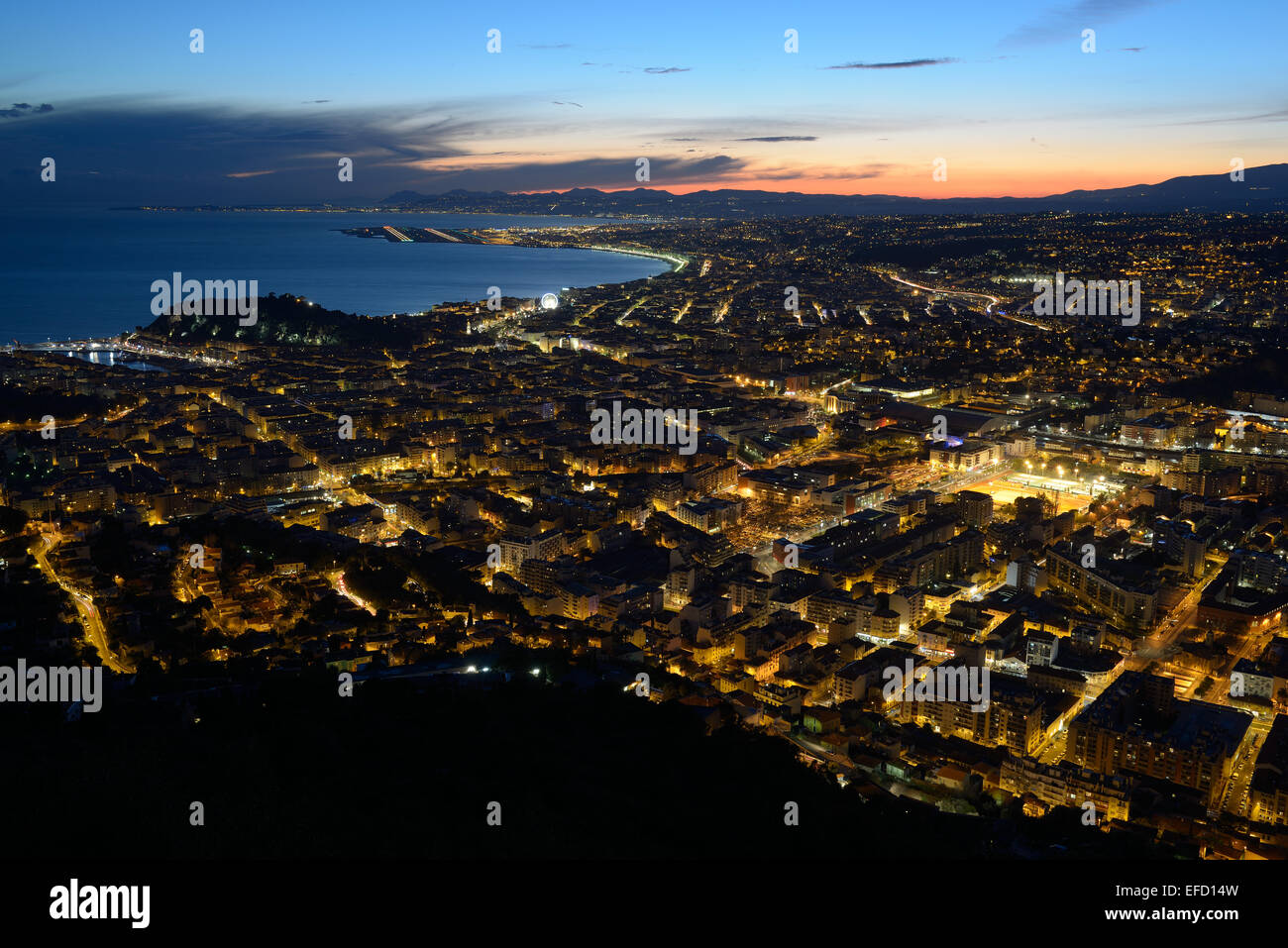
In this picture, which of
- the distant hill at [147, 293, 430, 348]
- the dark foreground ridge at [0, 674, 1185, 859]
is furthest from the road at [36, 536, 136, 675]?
the distant hill at [147, 293, 430, 348]

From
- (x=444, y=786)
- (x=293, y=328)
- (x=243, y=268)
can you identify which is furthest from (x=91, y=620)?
(x=243, y=268)

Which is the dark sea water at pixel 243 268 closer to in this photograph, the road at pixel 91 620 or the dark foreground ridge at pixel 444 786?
the road at pixel 91 620

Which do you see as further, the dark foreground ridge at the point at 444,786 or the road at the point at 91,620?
the road at the point at 91,620

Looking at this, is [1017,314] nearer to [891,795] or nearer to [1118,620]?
[1118,620]

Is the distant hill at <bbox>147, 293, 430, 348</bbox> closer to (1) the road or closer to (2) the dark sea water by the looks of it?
(2) the dark sea water

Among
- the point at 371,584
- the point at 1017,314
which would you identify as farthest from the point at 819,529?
the point at 1017,314

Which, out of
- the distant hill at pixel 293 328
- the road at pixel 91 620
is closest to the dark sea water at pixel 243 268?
the distant hill at pixel 293 328

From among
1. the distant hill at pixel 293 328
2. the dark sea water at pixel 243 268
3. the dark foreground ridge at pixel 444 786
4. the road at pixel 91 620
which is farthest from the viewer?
the dark sea water at pixel 243 268
